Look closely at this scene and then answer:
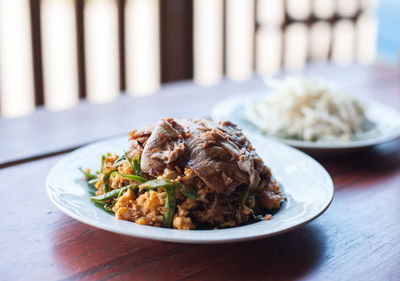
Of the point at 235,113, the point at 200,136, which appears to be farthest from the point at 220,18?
the point at 200,136

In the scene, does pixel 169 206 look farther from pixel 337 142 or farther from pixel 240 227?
pixel 337 142

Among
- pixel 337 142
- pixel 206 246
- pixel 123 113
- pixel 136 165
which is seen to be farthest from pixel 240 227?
pixel 123 113

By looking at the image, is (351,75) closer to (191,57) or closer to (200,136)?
(191,57)

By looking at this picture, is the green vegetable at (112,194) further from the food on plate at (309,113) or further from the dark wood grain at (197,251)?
the food on plate at (309,113)

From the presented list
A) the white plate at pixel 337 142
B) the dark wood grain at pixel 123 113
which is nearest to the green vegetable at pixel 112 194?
the dark wood grain at pixel 123 113

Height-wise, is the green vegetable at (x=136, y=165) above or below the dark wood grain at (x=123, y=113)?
above
